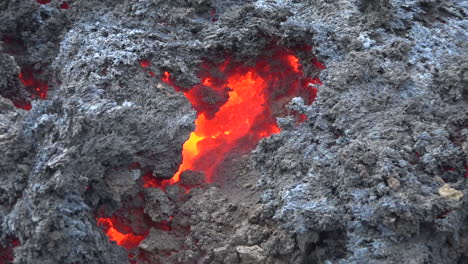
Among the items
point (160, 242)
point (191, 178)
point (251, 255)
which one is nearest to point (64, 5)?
point (191, 178)

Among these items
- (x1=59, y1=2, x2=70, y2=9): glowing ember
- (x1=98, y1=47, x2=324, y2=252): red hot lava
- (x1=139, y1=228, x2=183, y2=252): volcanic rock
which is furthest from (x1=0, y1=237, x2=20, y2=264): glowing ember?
(x1=59, y1=2, x2=70, y2=9): glowing ember

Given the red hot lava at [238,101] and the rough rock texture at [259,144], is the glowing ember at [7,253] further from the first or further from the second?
the red hot lava at [238,101]

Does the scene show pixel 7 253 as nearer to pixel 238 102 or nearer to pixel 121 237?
pixel 121 237

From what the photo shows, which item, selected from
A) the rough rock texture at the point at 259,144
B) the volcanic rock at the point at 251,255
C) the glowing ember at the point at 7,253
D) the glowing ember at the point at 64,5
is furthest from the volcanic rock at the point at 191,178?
the glowing ember at the point at 64,5

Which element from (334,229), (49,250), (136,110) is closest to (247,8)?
(136,110)

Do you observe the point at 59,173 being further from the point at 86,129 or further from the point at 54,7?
the point at 54,7

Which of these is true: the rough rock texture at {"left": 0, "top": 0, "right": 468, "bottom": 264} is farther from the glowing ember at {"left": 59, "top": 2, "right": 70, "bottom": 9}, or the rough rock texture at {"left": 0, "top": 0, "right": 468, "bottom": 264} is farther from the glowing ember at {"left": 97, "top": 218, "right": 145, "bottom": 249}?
the glowing ember at {"left": 97, "top": 218, "right": 145, "bottom": 249}
